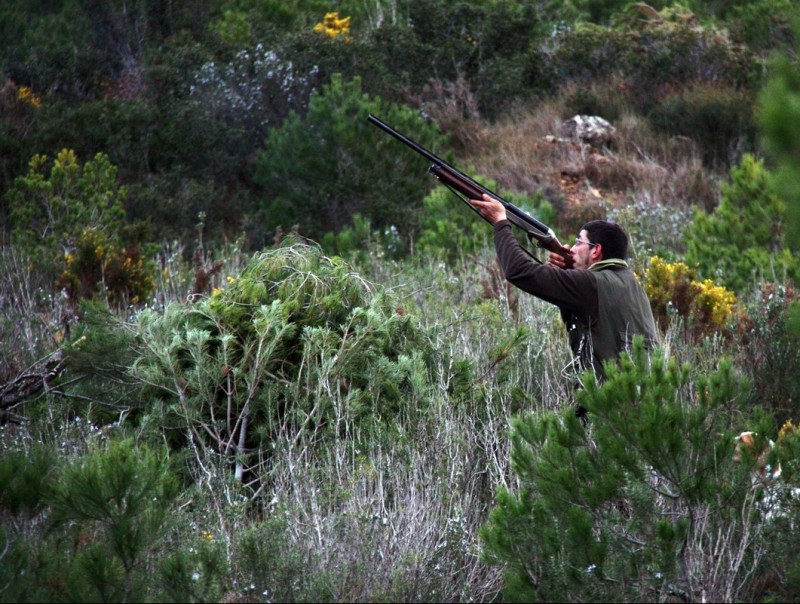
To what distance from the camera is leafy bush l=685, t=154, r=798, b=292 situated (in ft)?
28.6

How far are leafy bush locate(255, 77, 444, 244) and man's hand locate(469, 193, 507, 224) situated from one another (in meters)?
7.77

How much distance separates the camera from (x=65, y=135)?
551 inches

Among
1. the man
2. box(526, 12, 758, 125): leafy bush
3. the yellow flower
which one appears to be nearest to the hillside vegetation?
the man

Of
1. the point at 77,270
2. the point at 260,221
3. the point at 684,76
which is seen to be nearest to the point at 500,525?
the point at 77,270

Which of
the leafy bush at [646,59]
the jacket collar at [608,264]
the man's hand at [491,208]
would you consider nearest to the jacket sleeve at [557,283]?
the jacket collar at [608,264]

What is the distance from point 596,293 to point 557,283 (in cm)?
18

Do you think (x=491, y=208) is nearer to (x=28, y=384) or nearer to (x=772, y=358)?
(x=772, y=358)

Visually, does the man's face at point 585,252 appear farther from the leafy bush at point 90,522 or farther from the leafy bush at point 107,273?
the leafy bush at point 107,273

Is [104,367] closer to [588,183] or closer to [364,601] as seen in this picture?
[364,601]

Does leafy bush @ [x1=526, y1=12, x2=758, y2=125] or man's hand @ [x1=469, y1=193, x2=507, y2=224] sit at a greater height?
man's hand @ [x1=469, y1=193, x2=507, y2=224]

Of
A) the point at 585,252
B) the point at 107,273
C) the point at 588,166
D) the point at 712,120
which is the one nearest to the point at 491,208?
the point at 585,252

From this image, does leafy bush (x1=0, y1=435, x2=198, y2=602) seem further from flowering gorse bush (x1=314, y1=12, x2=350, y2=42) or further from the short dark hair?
flowering gorse bush (x1=314, y1=12, x2=350, y2=42)

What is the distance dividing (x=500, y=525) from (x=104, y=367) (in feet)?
8.73

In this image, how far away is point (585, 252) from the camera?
15.8 ft
